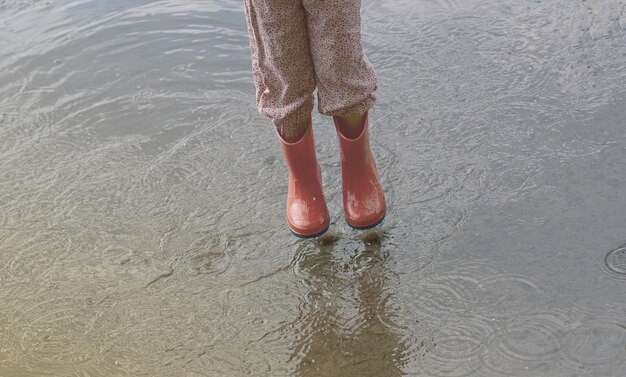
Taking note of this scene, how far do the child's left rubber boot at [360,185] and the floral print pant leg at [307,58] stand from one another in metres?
0.13

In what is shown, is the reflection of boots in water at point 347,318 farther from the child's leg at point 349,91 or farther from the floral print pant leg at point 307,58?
the floral print pant leg at point 307,58

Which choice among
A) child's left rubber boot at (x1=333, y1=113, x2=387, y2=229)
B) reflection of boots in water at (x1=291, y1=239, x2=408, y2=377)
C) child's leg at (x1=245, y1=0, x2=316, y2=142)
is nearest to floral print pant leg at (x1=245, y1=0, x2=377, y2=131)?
child's leg at (x1=245, y1=0, x2=316, y2=142)

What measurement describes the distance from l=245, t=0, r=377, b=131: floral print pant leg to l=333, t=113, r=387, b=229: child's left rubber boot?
130 mm

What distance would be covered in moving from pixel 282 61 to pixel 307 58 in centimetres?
7

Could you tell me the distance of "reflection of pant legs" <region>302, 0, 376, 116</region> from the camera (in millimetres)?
2061

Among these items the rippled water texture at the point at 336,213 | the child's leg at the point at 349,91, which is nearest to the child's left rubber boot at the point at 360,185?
the child's leg at the point at 349,91

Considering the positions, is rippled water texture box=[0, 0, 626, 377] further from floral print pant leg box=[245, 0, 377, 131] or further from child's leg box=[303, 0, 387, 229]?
floral print pant leg box=[245, 0, 377, 131]

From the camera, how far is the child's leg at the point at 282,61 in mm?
2080

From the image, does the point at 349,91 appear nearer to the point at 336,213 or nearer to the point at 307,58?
the point at 307,58

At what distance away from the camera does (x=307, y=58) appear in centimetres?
217

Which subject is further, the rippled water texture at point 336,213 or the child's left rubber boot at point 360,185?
the child's left rubber boot at point 360,185

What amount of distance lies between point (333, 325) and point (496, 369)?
44cm

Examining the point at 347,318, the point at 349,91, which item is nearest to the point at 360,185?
the point at 349,91

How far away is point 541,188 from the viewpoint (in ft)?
Result: 8.23
